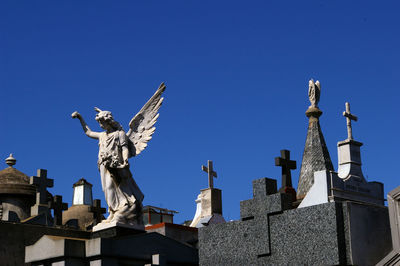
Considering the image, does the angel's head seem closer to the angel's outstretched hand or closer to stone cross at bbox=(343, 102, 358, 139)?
the angel's outstretched hand

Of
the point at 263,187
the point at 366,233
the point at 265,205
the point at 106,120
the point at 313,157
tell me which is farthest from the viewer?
the point at 313,157

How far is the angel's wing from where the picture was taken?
970 cm

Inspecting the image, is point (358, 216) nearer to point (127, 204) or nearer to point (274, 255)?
point (274, 255)

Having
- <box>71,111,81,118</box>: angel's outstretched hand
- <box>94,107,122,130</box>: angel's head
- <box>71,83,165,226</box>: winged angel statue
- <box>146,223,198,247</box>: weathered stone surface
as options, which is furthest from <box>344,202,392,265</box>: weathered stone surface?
<box>71,111,81,118</box>: angel's outstretched hand

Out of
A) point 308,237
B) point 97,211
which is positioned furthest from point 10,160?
point 308,237

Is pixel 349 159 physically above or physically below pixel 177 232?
above

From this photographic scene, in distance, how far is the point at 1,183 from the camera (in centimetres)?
1588

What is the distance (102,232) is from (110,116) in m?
1.53

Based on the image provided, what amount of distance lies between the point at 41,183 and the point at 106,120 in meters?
4.92

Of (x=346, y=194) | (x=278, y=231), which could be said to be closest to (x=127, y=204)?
(x=278, y=231)

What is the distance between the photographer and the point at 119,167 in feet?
30.7

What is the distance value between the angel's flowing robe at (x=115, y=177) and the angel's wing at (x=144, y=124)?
0.75 feet

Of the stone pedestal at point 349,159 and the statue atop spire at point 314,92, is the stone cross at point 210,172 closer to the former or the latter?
the stone pedestal at point 349,159

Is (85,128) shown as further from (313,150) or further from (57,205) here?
(313,150)
